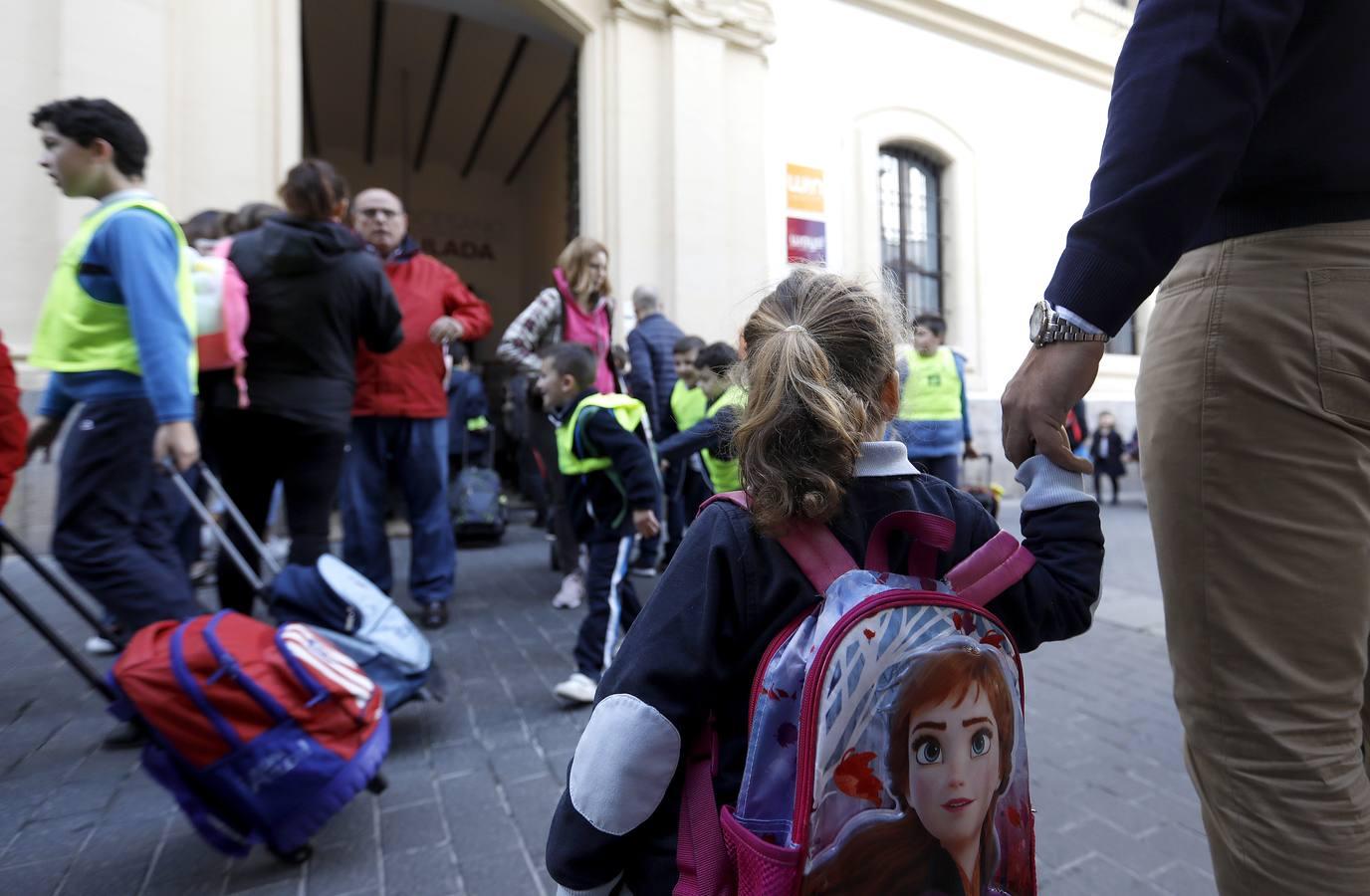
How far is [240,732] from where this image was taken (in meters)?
1.85

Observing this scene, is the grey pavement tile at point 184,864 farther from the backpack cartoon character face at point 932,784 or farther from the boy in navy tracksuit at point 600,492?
the backpack cartoon character face at point 932,784

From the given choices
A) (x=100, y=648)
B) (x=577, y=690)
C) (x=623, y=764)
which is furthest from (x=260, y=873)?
(x=100, y=648)

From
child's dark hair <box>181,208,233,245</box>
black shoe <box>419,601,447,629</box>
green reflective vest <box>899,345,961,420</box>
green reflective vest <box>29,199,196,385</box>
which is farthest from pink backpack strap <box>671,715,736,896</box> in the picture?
green reflective vest <box>899,345,961,420</box>

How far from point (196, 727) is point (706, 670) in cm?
144

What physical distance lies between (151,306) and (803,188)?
25.1 ft

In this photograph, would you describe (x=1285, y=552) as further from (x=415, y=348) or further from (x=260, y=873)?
(x=415, y=348)

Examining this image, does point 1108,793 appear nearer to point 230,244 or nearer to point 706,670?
point 706,670

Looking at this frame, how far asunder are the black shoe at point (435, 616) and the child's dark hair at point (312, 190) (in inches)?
74.2

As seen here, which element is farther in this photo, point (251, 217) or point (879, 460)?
point (251, 217)

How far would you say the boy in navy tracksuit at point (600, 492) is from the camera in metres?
3.11

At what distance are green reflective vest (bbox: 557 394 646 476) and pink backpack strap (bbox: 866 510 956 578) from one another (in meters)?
2.23

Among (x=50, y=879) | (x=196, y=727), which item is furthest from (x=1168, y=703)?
(x=50, y=879)

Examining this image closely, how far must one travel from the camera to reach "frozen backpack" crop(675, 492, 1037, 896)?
907 millimetres

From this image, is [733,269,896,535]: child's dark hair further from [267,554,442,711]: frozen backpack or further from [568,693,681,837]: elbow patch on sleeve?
[267,554,442,711]: frozen backpack
